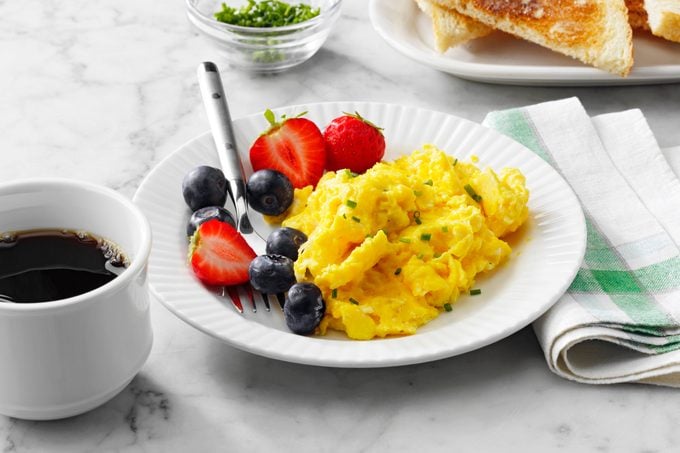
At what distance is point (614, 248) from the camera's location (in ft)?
6.88

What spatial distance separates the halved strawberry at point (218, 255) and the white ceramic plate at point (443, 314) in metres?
0.03

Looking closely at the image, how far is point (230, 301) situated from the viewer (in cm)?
186

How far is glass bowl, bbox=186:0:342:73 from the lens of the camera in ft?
9.22

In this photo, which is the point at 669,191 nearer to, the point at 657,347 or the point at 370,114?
the point at 657,347

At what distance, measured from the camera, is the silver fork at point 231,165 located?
6.17ft

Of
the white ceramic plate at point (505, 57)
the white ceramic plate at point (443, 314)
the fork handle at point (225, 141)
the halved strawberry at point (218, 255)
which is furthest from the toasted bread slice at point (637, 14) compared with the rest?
the halved strawberry at point (218, 255)

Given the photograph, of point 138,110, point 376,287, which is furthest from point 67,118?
point 376,287

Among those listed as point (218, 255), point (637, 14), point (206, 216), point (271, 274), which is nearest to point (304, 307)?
point (271, 274)

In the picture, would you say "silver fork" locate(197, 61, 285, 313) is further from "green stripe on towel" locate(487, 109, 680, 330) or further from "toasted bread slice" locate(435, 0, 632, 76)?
"toasted bread slice" locate(435, 0, 632, 76)

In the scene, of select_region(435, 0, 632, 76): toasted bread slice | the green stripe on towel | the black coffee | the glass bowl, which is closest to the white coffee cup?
the black coffee

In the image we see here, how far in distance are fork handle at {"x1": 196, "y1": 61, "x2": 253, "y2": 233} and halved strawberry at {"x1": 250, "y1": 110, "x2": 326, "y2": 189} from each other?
2.5 inches

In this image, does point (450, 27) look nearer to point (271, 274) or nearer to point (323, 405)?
point (271, 274)

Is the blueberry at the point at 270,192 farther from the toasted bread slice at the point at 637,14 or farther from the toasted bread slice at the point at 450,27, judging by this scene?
the toasted bread slice at the point at 637,14

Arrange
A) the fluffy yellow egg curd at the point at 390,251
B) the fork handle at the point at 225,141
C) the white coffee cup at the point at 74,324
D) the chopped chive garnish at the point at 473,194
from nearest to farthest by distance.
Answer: the white coffee cup at the point at 74,324 → the fluffy yellow egg curd at the point at 390,251 → the chopped chive garnish at the point at 473,194 → the fork handle at the point at 225,141
